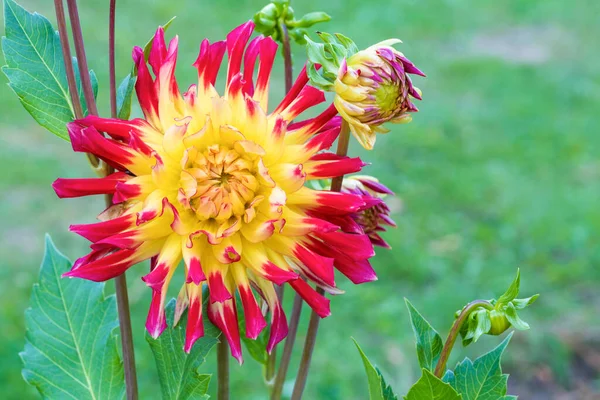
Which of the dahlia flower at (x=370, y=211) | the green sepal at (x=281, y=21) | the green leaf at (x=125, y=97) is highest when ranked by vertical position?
the green sepal at (x=281, y=21)

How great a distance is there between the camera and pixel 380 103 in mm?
520

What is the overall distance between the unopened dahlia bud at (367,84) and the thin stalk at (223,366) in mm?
193

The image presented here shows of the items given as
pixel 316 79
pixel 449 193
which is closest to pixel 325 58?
pixel 316 79

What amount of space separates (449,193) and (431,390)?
2.08 m

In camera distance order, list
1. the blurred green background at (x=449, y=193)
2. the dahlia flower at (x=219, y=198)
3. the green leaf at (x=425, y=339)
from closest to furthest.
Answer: the dahlia flower at (x=219, y=198) < the green leaf at (x=425, y=339) < the blurred green background at (x=449, y=193)

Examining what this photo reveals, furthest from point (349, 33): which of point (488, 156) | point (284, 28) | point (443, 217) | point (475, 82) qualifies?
point (284, 28)

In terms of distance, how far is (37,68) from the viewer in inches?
23.7

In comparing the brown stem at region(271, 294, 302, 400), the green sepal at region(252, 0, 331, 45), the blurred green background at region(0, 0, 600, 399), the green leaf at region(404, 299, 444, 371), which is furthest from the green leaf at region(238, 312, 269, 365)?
the blurred green background at region(0, 0, 600, 399)

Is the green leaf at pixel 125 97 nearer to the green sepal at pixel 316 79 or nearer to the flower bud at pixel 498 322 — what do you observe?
the green sepal at pixel 316 79

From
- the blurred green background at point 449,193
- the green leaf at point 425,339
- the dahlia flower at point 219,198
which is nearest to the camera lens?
the dahlia flower at point 219,198

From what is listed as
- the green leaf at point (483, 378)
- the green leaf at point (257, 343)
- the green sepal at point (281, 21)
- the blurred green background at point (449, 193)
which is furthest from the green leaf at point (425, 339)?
the blurred green background at point (449, 193)

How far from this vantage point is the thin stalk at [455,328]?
0.57 metres

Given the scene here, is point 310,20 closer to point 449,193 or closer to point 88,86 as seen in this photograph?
point 88,86

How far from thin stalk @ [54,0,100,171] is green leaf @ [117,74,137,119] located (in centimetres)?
3
